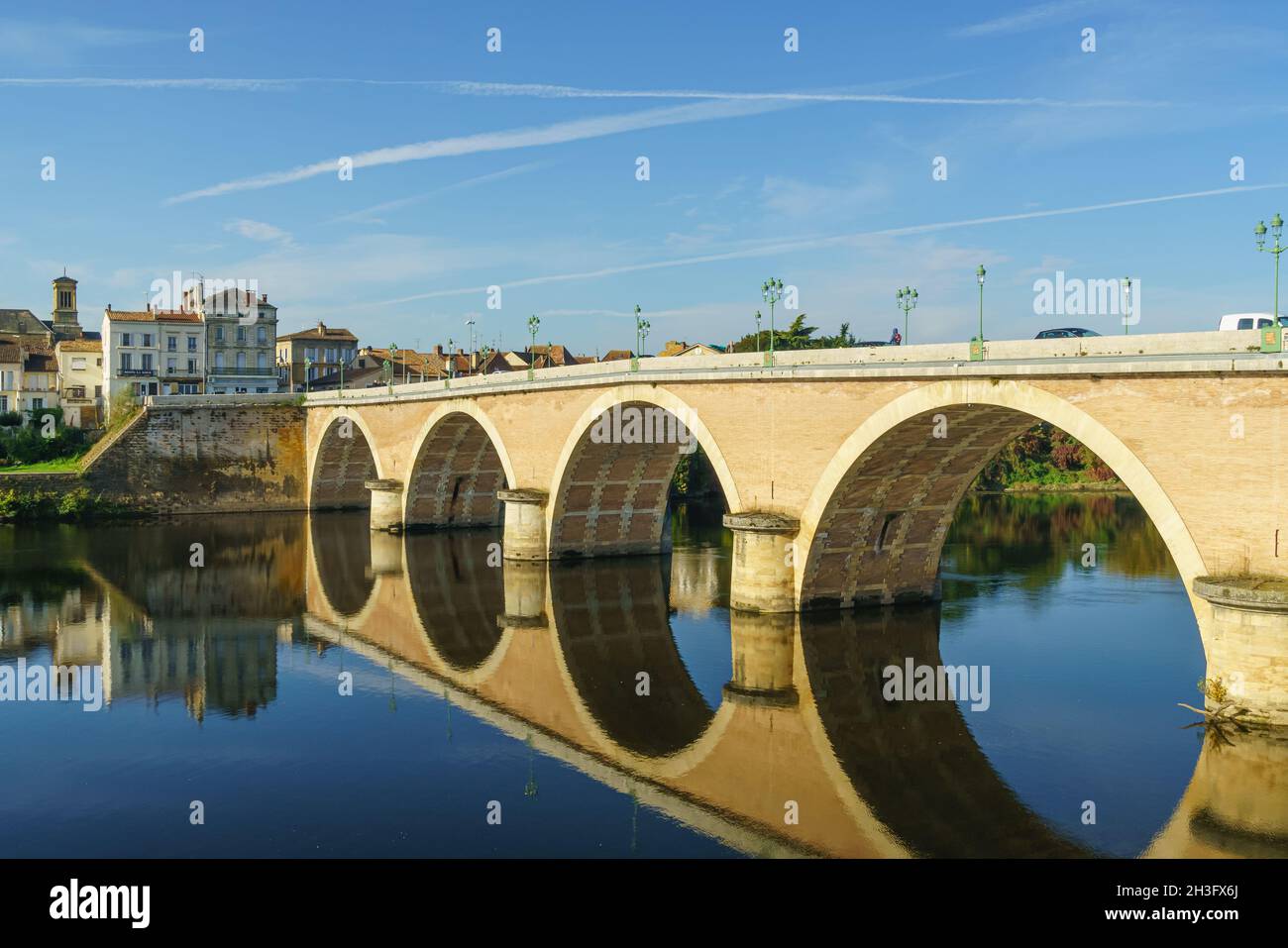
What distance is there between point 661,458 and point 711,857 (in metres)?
24.8

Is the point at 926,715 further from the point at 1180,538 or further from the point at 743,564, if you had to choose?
the point at 743,564

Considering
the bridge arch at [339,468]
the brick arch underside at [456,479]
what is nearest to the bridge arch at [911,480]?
the brick arch underside at [456,479]

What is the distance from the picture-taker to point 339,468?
63000 millimetres

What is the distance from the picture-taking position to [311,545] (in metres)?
48.8

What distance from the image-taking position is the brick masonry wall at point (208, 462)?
2297 inches

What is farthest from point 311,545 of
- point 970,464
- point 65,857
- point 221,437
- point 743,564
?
point 65,857

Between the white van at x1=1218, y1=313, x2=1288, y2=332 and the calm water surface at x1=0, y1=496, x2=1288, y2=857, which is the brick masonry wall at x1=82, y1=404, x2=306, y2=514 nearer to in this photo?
the calm water surface at x1=0, y1=496, x2=1288, y2=857

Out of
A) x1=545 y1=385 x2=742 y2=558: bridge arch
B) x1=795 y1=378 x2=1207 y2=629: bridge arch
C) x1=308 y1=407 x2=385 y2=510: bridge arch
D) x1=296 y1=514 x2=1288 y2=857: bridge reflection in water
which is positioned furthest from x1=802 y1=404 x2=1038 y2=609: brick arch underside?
x1=308 y1=407 x2=385 y2=510: bridge arch

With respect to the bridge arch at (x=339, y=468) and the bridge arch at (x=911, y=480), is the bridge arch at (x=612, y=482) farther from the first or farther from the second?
the bridge arch at (x=339, y=468)

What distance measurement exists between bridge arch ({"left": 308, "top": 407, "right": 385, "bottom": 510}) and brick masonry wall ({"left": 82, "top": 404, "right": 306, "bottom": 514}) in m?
1.48

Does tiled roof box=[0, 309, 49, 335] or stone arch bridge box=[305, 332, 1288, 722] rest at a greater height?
tiled roof box=[0, 309, 49, 335]

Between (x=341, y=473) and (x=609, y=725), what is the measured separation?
45455 millimetres

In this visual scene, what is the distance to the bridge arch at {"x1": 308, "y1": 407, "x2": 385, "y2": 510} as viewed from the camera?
2395 inches

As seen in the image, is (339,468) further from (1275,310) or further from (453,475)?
(1275,310)
